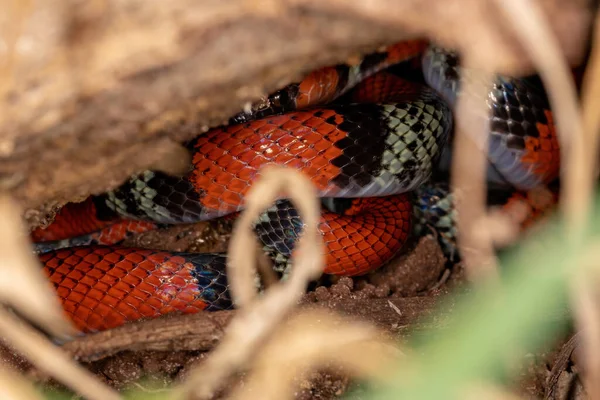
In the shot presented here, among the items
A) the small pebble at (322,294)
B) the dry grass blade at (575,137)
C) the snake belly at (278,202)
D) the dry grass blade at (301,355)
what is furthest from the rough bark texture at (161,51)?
the small pebble at (322,294)

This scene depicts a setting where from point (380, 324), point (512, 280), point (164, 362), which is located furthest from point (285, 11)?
point (164, 362)

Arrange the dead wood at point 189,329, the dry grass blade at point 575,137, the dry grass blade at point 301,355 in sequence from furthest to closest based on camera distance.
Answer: the dead wood at point 189,329
the dry grass blade at point 301,355
the dry grass blade at point 575,137

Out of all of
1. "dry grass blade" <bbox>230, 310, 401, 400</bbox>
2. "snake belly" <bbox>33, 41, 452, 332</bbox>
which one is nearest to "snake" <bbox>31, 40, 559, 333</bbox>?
"snake belly" <bbox>33, 41, 452, 332</bbox>

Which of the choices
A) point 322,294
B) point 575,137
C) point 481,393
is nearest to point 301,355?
point 481,393

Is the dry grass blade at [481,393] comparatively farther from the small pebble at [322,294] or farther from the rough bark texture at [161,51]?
the small pebble at [322,294]

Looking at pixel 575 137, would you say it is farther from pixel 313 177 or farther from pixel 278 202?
pixel 278 202

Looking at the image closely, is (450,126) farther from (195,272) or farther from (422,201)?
(195,272)
